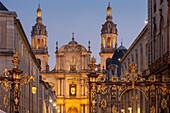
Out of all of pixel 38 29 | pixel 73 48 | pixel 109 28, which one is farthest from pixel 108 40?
pixel 38 29

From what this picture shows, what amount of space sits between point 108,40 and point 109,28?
9.33ft

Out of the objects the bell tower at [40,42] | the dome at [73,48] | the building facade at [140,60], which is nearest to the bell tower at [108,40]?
the dome at [73,48]

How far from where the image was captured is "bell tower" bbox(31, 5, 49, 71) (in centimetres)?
12850

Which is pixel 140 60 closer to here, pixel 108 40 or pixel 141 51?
pixel 141 51

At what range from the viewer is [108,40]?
13162 cm

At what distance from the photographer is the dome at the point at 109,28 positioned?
131 meters

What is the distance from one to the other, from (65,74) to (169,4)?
297ft

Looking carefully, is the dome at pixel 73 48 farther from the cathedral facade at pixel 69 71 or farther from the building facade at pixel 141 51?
the building facade at pixel 141 51

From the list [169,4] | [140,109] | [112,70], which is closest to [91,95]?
[169,4]

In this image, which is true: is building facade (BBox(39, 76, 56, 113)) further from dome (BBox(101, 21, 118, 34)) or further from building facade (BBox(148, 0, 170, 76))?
building facade (BBox(148, 0, 170, 76))

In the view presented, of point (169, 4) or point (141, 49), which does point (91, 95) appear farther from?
point (141, 49)

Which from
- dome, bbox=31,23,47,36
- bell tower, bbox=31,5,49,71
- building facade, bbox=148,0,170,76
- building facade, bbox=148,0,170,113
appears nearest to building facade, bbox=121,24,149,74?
building facade, bbox=148,0,170,76

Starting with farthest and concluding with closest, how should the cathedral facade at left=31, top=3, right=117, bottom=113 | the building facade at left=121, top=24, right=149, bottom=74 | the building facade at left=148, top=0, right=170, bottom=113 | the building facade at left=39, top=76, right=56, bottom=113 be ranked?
the cathedral facade at left=31, top=3, right=117, bottom=113, the building facade at left=39, top=76, right=56, bottom=113, the building facade at left=121, top=24, right=149, bottom=74, the building facade at left=148, top=0, right=170, bottom=113

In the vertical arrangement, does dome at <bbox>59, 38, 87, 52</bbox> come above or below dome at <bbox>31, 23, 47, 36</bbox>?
below
